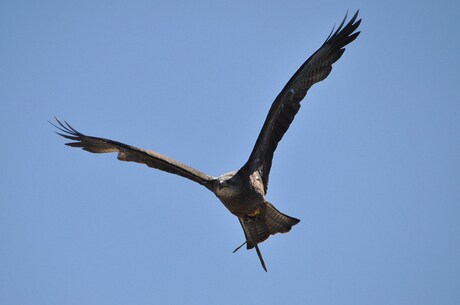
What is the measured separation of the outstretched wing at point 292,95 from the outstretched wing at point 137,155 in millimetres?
821

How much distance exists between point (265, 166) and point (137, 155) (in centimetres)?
223

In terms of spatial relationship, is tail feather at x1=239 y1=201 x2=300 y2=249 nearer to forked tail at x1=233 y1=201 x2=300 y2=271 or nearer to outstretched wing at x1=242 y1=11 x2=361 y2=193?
forked tail at x1=233 y1=201 x2=300 y2=271

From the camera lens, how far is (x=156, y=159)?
32.9ft

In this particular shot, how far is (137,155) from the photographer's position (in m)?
10.3

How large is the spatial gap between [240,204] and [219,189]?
1.24 ft

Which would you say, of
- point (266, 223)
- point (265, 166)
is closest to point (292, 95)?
point (265, 166)

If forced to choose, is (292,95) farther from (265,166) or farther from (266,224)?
(266,224)

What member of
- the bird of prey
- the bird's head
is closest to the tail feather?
the bird of prey

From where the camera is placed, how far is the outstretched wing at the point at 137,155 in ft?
31.9

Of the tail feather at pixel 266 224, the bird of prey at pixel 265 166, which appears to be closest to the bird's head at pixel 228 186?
the bird of prey at pixel 265 166

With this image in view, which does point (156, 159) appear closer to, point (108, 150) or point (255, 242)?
point (108, 150)

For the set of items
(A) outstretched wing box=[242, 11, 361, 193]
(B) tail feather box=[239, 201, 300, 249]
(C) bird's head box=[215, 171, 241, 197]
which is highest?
(A) outstretched wing box=[242, 11, 361, 193]

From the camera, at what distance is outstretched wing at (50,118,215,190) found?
383 inches

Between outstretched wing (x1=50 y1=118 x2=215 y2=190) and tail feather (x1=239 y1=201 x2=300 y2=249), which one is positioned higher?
outstretched wing (x1=50 y1=118 x2=215 y2=190)
